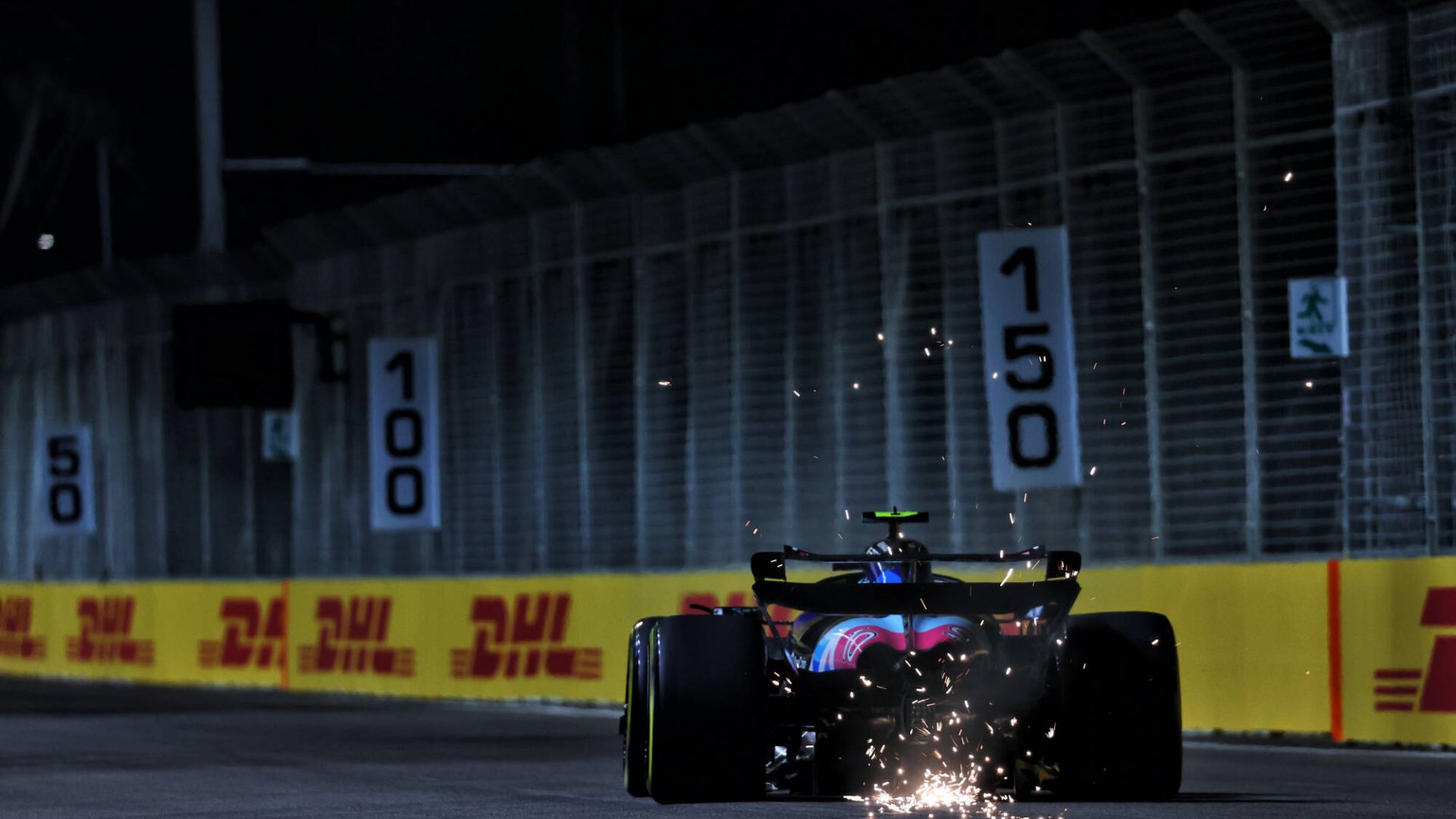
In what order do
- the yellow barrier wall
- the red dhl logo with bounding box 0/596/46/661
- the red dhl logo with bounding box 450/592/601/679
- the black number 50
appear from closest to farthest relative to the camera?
the yellow barrier wall → the red dhl logo with bounding box 450/592/601/679 → the red dhl logo with bounding box 0/596/46/661 → the black number 50

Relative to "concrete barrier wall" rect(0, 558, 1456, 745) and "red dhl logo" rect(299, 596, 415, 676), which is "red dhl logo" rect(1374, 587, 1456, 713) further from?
"red dhl logo" rect(299, 596, 415, 676)

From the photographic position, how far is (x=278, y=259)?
32062 millimetres

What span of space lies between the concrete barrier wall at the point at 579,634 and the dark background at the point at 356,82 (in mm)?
20837

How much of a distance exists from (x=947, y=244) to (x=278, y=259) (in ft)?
40.0

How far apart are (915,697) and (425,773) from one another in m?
4.92

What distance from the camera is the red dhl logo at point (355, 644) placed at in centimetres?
2569

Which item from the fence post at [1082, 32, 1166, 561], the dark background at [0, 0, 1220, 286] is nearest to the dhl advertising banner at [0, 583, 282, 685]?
the fence post at [1082, 32, 1166, 561]

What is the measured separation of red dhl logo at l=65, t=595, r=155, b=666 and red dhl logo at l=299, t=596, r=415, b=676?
3876mm

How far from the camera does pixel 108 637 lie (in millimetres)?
31156

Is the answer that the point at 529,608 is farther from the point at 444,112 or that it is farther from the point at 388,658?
the point at 444,112

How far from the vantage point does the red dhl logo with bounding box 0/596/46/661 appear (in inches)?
1305

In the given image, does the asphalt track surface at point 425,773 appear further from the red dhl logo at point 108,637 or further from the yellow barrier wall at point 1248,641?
the red dhl logo at point 108,637

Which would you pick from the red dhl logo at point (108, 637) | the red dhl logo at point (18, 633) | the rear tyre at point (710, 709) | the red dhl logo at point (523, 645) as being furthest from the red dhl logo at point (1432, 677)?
the red dhl logo at point (18, 633)

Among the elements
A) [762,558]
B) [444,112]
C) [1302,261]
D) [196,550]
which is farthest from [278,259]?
[444,112]
